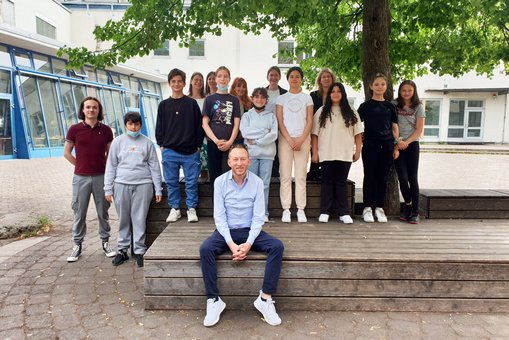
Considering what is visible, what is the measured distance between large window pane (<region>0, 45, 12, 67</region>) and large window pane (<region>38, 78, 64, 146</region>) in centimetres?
168

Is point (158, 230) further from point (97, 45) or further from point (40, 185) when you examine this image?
point (97, 45)

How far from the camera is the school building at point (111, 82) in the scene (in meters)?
17.1

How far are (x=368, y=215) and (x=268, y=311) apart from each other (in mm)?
2285

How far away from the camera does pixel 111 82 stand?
82.3 feet

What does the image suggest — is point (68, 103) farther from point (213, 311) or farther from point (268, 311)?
point (268, 311)

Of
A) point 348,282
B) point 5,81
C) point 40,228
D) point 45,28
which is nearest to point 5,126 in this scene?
point 5,81

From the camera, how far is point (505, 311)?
141 inches

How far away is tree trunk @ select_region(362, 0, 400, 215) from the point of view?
550 centimetres

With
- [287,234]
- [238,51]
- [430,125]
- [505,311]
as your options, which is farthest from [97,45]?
[505,311]

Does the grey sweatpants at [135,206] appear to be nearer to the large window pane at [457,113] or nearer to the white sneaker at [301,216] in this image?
the white sneaker at [301,216]

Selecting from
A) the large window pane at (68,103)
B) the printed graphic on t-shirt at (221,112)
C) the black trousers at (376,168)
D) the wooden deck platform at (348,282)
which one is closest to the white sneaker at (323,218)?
the black trousers at (376,168)

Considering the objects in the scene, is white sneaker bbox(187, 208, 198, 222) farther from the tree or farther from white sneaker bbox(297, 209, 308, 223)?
the tree

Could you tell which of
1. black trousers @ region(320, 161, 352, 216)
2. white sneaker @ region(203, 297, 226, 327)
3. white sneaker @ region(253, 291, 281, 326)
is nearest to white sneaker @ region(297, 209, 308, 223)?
black trousers @ region(320, 161, 352, 216)

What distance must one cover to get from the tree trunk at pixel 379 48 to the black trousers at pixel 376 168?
355 millimetres
